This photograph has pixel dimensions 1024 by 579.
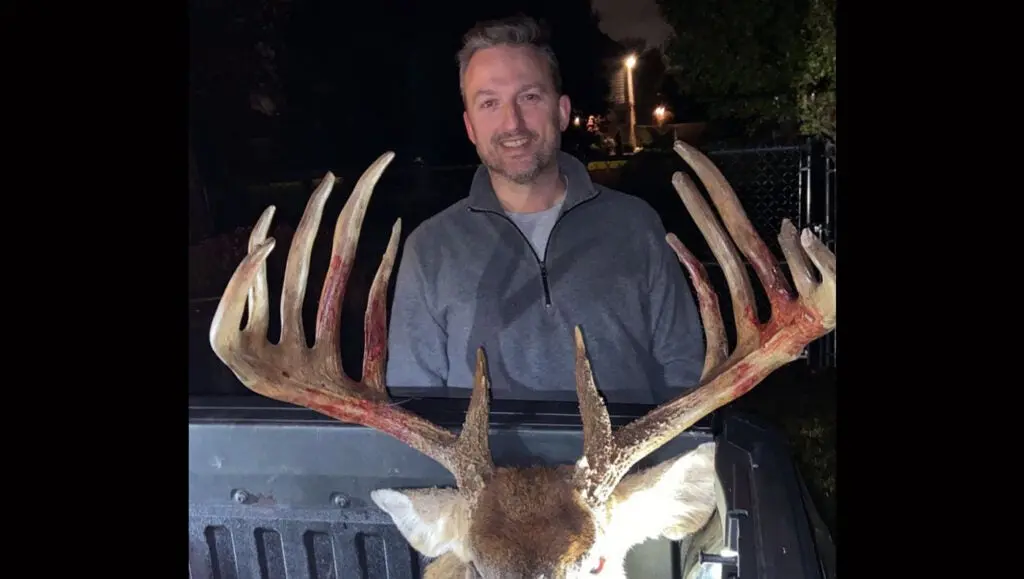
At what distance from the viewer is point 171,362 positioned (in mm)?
1646

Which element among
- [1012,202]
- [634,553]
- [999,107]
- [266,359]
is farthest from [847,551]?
[266,359]

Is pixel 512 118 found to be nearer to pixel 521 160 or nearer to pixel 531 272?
pixel 521 160

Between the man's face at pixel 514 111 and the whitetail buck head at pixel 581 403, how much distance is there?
27 centimetres

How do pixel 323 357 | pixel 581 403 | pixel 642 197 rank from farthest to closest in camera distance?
pixel 642 197 < pixel 323 357 < pixel 581 403

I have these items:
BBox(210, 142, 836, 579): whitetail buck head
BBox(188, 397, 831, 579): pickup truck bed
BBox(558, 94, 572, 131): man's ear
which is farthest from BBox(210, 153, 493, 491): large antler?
BBox(558, 94, 572, 131): man's ear

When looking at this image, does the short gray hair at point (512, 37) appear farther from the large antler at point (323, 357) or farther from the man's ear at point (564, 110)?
the large antler at point (323, 357)

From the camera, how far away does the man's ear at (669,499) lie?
1.38 m

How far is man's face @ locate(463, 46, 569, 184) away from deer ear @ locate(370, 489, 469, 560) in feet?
2.19

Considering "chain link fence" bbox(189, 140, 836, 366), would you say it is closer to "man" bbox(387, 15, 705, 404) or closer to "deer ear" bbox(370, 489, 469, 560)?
"man" bbox(387, 15, 705, 404)

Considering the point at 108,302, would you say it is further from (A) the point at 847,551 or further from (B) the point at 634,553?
(A) the point at 847,551

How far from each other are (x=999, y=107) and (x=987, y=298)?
1.01 feet

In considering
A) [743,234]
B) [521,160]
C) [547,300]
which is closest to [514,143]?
[521,160]

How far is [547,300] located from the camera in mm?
1598

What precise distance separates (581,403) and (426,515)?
366mm
